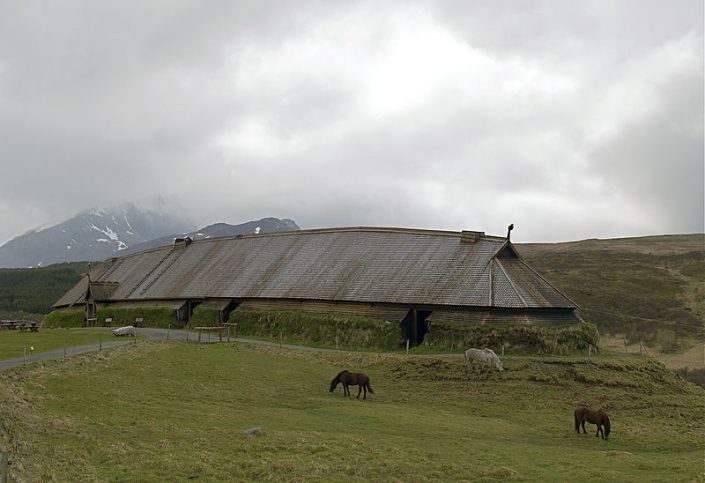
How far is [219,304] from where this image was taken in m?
62.9

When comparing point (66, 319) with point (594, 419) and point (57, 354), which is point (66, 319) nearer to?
point (57, 354)

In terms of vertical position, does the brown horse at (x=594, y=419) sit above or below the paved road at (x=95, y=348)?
Answer: below

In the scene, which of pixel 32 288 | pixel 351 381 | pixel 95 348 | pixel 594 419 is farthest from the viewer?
pixel 32 288

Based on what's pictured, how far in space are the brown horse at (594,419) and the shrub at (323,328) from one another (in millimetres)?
20878

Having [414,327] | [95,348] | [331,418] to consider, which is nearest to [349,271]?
[414,327]

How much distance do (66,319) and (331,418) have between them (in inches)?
2219

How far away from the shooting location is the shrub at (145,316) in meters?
64.8

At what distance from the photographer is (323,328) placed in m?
53.2

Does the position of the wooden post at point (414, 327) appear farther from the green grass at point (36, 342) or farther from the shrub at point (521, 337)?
the green grass at point (36, 342)

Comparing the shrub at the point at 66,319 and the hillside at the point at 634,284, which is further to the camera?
the hillside at the point at 634,284

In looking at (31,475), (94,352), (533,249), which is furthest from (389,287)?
(533,249)

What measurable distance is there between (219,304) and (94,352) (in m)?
25.7

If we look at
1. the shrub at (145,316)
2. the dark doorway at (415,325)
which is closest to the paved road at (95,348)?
the dark doorway at (415,325)

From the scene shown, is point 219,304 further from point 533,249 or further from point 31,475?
point 533,249
